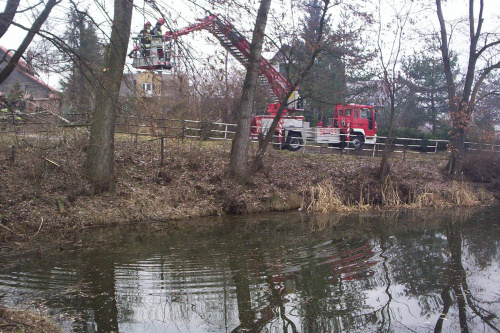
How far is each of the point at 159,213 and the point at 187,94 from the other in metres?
6.59

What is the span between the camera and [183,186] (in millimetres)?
15328

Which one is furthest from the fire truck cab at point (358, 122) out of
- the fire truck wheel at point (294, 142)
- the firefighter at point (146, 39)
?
the firefighter at point (146, 39)

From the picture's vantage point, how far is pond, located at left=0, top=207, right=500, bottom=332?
5816mm

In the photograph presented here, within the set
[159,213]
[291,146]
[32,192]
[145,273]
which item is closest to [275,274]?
[145,273]

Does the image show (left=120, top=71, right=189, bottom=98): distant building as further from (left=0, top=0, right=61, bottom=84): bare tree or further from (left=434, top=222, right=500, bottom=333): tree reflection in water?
(left=434, top=222, right=500, bottom=333): tree reflection in water

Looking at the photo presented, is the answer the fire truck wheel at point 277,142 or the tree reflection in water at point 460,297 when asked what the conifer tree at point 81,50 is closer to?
the tree reflection in water at point 460,297

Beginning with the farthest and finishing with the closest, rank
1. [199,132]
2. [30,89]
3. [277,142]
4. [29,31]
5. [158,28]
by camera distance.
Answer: [277,142], [199,132], [30,89], [158,28], [29,31]

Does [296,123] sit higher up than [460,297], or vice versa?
[296,123]

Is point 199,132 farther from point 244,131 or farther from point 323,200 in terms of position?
point 323,200

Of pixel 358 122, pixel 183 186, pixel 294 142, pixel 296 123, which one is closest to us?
pixel 183 186

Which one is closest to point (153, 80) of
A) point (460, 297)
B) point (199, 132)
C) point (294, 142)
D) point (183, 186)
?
point (460, 297)

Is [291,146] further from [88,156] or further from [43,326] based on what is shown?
[43,326]

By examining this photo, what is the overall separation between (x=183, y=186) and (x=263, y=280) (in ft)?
27.3

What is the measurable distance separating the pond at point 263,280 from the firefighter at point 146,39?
3619 millimetres
